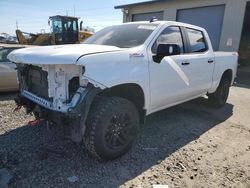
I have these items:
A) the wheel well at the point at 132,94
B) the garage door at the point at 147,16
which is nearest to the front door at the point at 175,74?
the wheel well at the point at 132,94

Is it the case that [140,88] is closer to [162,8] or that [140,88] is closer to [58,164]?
[58,164]

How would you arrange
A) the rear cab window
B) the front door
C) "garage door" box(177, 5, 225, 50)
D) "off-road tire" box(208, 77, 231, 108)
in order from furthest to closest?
"garage door" box(177, 5, 225, 50), "off-road tire" box(208, 77, 231, 108), the rear cab window, the front door

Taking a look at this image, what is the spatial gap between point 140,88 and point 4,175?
2.06 m

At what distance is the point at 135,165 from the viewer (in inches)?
131

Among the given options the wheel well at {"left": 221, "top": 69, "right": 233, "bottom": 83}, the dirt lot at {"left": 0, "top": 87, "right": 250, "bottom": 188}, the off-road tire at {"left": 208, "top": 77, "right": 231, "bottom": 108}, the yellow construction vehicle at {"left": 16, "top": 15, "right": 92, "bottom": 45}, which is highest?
the yellow construction vehicle at {"left": 16, "top": 15, "right": 92, "bottom": 45}

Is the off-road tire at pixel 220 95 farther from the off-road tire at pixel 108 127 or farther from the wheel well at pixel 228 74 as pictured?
the off-road tire at pixel 108 127

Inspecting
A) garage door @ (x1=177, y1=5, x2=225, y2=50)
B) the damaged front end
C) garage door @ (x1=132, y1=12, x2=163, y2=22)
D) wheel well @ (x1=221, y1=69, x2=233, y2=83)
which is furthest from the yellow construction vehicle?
the damaged front end

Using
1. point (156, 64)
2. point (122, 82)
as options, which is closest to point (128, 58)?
point (122, 82)

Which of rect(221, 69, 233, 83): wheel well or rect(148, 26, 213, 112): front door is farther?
rect(221, 69, 233, 83): wheel well

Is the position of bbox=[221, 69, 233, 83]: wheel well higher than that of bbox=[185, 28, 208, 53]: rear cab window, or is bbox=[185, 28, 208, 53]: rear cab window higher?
bbox=[185, 28, 208, 53]: rear cab window

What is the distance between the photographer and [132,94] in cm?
361

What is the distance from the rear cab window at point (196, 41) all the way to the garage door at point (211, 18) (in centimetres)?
937

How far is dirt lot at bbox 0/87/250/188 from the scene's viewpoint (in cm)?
298

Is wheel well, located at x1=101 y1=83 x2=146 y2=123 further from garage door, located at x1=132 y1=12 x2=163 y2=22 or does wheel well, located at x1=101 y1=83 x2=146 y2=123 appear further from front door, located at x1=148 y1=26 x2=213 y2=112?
garage door, located at x1=132 y1=12 x2=163 y2=22
